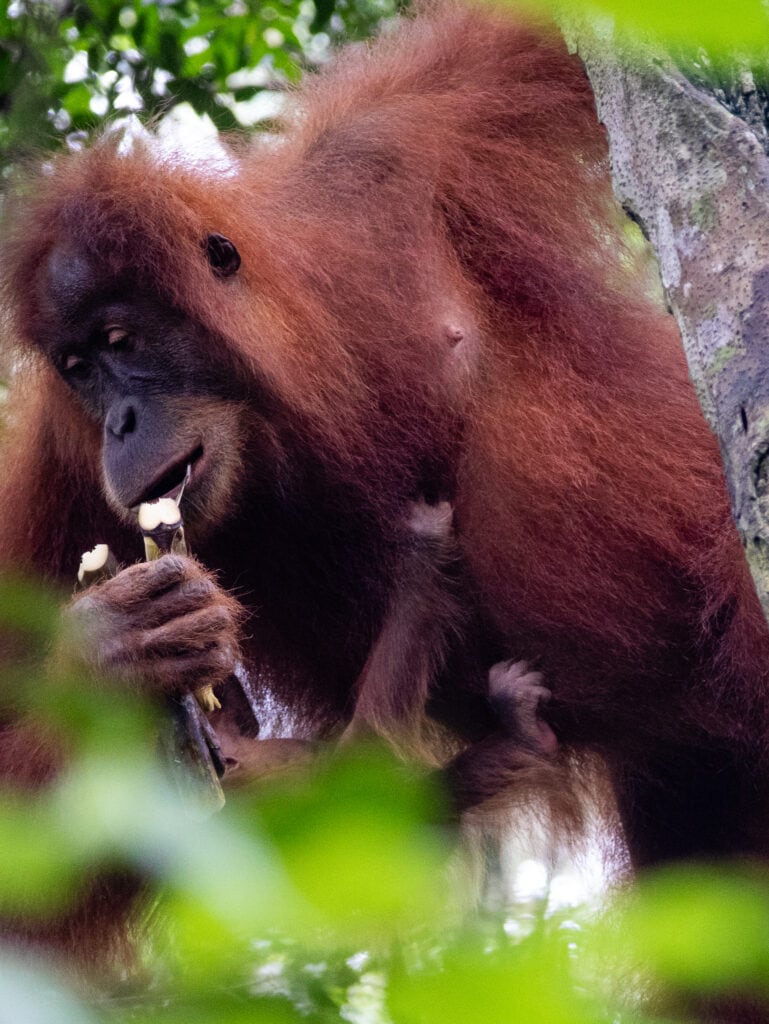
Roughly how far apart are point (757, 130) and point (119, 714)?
1132mm

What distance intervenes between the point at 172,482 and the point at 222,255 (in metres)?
0.47

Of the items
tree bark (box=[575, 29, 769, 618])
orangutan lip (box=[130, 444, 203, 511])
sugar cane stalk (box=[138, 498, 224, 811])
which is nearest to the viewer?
tree bark (box=[575, 29, 769, 618])

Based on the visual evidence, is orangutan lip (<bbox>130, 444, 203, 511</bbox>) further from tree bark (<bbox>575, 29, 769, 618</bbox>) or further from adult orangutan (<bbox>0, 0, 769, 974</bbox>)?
tree bark (<bbox>575, 29, 769, 618</bbox>)

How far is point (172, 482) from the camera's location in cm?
239

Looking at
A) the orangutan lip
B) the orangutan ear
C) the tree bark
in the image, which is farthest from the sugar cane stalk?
the tree bark

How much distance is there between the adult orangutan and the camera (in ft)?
8.04

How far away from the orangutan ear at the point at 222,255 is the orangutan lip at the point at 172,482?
0.37m

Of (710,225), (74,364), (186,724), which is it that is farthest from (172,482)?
(710,225)

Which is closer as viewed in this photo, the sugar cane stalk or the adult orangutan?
the sugar cane stalk

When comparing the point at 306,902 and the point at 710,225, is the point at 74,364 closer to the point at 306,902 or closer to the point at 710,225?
the point at 710,225

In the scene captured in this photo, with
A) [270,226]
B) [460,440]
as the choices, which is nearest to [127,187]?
[270,226]

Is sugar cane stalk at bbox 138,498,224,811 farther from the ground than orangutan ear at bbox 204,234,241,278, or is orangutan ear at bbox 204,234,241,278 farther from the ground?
orangutan ear at bbox 204,234,241,278

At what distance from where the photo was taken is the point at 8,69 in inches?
146

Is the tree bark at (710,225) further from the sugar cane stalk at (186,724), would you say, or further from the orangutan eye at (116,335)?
the orangutan eye at (116,335)
